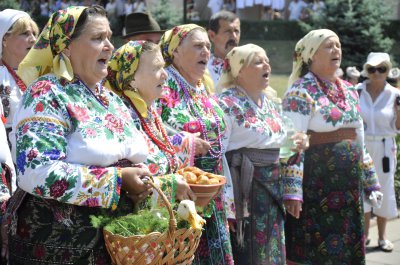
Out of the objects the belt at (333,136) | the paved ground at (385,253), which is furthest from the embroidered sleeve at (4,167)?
the paved ground at (385,253)

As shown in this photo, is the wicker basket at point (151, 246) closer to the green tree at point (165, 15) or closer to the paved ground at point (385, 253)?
the paved ground at point (385, 253)

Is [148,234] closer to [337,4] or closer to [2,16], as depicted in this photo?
[2,16]

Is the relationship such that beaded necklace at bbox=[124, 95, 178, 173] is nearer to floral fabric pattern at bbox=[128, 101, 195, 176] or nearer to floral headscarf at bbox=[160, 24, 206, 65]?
floral fabric pattern at bbox=[128, 101, 195, 176]

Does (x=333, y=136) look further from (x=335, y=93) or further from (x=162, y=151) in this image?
(x=162, y=151)

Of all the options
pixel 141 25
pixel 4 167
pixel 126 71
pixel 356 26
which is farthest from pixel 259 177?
pixel 356 26

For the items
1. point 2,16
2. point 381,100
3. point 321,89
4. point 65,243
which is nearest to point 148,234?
point 65,243

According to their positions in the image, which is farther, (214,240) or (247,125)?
(247,125)

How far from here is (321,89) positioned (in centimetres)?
613

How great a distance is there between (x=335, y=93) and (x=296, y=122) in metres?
Answer: 0.44

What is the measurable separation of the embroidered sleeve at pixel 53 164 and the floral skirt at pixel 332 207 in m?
3.14

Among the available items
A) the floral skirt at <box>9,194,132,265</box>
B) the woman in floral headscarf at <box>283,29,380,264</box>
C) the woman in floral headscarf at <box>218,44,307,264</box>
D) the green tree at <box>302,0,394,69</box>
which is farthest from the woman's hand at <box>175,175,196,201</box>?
the green tree at <box>302,0,394,69</box>

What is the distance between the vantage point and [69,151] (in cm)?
326

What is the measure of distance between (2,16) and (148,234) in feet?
8.21

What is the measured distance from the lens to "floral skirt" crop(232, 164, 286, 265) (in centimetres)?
537
